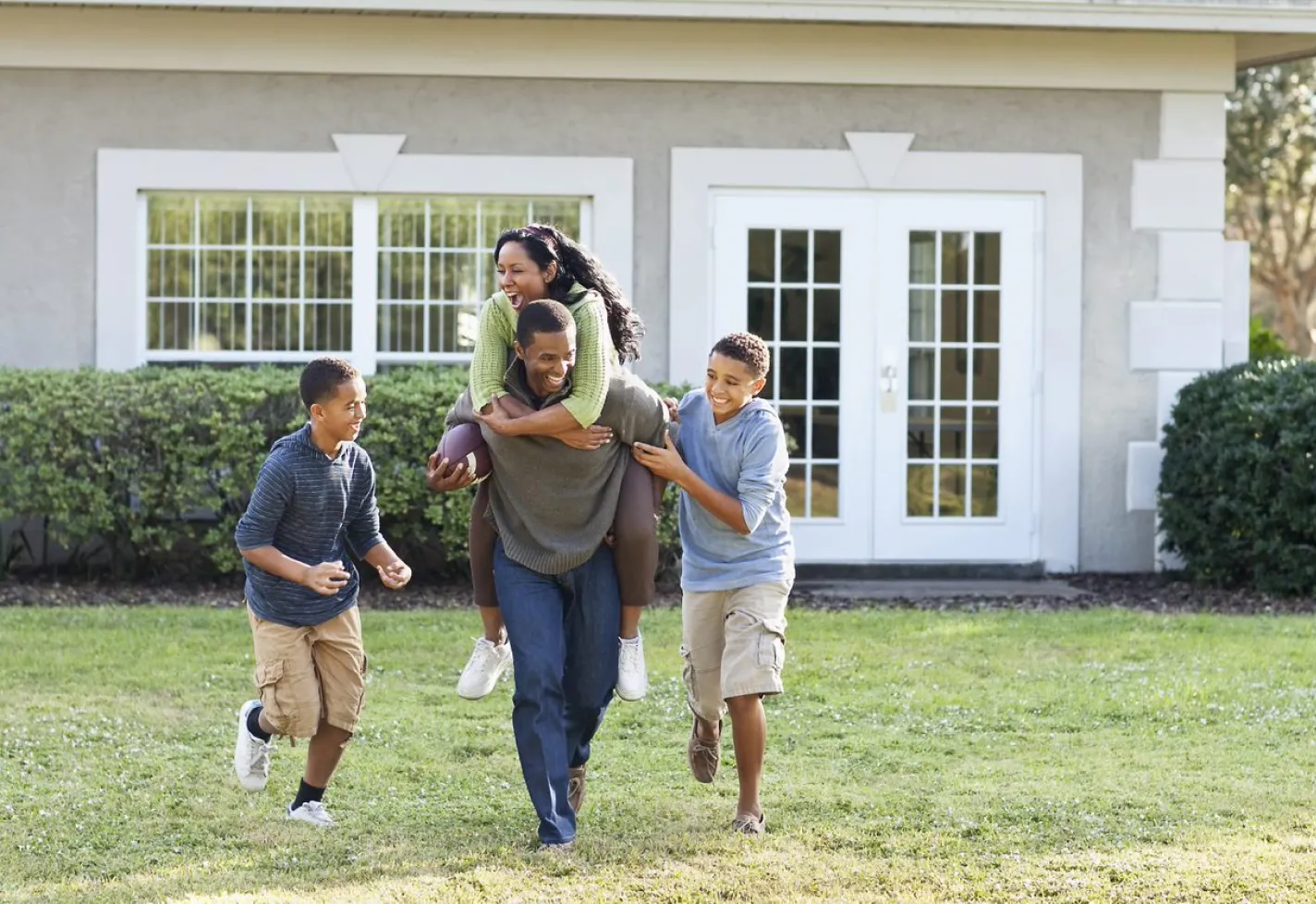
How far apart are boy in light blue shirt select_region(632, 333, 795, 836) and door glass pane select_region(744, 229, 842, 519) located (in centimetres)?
523

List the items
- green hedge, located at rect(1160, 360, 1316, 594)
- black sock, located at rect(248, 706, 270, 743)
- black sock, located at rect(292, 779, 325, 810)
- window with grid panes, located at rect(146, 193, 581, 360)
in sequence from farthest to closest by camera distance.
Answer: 1. window with grid panes, located at rect(146, 193, 581, 360)
2. green hedge, located at rect(1160, 360, 1316, 594)
3. black sock, located at rect(292, 779, 325, 810)
4. black sock, located at rect(248, 706, 270, 743)

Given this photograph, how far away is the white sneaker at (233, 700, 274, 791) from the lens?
4777 mm

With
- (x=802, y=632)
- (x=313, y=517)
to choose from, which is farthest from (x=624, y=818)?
(x=802, y=632)

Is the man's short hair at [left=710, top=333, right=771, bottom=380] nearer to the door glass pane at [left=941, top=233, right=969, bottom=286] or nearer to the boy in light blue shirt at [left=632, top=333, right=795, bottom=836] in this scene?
the boy in light blue shirt at [left=632, top=333, right=795, bottom=836]

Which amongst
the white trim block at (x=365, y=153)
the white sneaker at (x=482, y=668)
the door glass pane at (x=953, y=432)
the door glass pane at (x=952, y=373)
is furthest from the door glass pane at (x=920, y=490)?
the white sneaker at (x=482, y=668)

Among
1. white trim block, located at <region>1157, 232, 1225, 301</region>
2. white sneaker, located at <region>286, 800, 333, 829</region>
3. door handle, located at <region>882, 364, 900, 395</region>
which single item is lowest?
white sneaker, located at <region>286, 800, 333, 829</region>

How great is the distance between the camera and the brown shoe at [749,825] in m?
4.71

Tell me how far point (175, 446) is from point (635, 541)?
5.19 metres

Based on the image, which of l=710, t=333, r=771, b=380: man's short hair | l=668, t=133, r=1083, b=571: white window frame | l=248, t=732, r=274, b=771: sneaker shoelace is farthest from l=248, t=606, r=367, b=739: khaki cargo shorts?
l=668, t=133, r=1083, b=571: white window frame

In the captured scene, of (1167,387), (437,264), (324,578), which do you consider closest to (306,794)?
(324,578)

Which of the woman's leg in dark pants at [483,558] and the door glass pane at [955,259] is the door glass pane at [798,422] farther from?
the woman's leg in dark pants at [483,558]

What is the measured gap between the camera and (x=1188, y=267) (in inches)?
401

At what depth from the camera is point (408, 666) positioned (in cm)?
736

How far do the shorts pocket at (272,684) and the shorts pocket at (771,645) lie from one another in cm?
133
